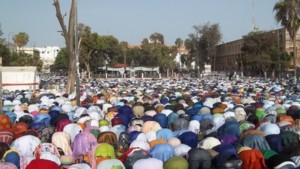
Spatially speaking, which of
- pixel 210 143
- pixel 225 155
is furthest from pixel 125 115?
pixel 225 155

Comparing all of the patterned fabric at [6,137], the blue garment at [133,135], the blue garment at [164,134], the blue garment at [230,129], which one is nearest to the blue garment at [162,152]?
the blue garment at [133,135]

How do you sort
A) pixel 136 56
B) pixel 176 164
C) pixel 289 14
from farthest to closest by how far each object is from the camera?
pixel 136 56 → pixel 289 14 → pixel 176 164

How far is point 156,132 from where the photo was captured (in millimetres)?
11336

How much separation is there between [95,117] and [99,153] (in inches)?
190

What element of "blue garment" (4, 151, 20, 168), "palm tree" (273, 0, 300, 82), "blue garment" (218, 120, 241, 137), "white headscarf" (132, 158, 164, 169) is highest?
"palm tree" (273, 0, 300, 82)

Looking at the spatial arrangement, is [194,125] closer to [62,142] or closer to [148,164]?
[62,142]

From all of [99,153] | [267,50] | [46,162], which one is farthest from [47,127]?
[267,50]

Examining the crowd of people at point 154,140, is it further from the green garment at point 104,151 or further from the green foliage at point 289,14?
the green foliage at point 289,14

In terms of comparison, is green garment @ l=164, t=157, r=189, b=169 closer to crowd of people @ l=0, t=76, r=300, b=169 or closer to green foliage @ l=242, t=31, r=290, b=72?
crowd of people @ l=0, t=76, r=300, b=169

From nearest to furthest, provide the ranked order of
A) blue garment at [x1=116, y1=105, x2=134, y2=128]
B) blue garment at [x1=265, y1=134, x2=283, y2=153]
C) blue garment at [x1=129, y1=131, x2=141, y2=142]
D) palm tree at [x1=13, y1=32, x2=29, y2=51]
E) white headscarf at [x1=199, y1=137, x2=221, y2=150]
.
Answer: white headscarf at [x1=199, y1=137, x2=221, y2=150] → blue garment at [x1=265, y1=134, x2=283, y2=153] → blue garment at [x1=129, y1=131, x2=141, y2=142] → blue garment at [x1=116, y1=105, x2=134, y2=128] → palm tree at [x1=13, y1=32, x2=29, y2=51]

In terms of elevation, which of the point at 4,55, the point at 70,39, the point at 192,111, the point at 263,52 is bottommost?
the point at 192,111

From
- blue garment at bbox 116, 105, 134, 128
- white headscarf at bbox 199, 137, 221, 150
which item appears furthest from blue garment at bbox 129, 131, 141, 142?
blue garment at bbox 116, 105, 134, 128

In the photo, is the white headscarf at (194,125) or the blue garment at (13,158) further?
the white headscarf at (194,125)

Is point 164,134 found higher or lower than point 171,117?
lower
